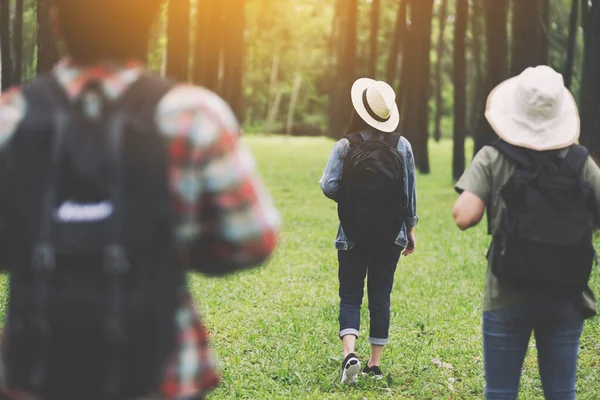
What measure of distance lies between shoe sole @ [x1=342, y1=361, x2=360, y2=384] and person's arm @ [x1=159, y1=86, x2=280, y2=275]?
4467 mm

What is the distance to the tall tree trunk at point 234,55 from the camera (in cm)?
3103

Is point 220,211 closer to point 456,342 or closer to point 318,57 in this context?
point 456,342

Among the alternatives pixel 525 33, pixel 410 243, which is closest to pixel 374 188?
pixel 410 243

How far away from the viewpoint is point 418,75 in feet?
94.3

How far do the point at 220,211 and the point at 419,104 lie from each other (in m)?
27.5

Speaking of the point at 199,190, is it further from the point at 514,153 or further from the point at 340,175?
the point at 340,175

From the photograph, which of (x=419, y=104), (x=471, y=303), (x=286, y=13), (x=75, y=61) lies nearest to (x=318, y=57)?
(x=286, y=13)

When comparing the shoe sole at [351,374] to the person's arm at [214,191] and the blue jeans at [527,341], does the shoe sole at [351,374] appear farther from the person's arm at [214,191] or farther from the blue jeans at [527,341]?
the person's arm at [214,191]

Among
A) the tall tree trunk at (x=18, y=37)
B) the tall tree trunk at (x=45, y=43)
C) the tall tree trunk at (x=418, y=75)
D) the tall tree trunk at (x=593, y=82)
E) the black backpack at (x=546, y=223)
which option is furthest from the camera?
the tall tree trunk at (x=18, y=37)

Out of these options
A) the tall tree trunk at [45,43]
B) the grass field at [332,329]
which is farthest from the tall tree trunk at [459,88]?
the tall tree trunk at [45,43]

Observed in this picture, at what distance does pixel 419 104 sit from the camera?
97.1 feet

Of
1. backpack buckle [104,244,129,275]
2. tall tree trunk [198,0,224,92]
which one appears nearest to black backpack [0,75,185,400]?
backpack buckle [104,244,129,275]

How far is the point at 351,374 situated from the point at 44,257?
16.0 ft

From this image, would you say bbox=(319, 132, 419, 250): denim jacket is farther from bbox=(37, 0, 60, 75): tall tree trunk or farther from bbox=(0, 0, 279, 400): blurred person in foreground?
bbox=(37, 0, 60, 75): tall tree trunk
